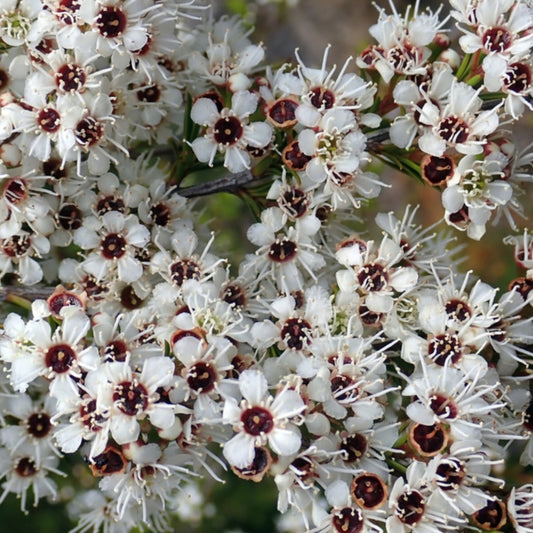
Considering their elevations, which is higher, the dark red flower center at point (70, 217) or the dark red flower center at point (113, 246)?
the dark red flower center at point (113, 246)

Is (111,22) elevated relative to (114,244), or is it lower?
elevated

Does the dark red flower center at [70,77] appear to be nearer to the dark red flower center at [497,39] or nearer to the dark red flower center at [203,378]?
the dark red flower center at [203,378]

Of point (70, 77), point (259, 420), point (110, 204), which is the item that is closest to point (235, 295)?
point (110, 204)

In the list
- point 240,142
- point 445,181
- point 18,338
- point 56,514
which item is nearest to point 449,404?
point 445,181

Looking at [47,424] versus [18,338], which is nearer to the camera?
[18,338]

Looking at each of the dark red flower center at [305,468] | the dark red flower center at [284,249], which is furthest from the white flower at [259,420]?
the dark red flower center at [284,249]

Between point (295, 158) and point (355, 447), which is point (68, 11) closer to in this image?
point (295, 158)

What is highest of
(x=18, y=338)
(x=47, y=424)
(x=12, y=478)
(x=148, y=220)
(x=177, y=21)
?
(x=177, y=21)

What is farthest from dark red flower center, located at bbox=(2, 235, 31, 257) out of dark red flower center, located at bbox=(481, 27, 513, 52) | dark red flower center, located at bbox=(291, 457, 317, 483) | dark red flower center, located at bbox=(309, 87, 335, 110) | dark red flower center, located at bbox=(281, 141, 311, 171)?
dark red flower center, located at bbox=(481, 27, 513, 52)

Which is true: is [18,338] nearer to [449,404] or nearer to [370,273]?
[370,273]
